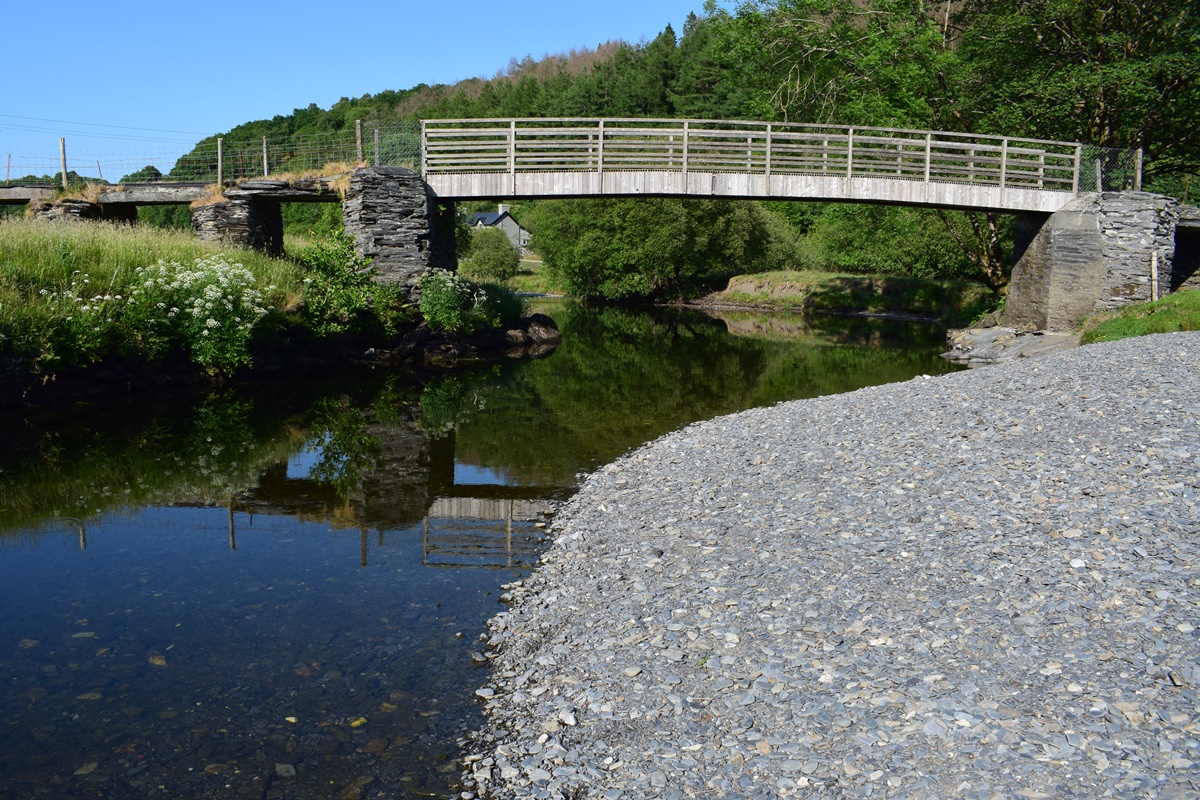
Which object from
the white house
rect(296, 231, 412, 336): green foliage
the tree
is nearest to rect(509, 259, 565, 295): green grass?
the white house

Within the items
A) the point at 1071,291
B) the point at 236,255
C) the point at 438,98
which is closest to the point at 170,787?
the point at 236,255

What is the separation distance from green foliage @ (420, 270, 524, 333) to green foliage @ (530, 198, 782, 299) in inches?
864

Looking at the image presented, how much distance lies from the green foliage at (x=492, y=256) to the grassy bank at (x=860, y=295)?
20574mm

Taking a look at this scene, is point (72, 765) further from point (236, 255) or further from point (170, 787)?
point (236, 255)

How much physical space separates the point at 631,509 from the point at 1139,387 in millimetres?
6829

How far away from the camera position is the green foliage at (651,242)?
49.1m

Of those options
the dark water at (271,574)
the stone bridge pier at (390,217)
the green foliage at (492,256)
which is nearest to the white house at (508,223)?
the green foliage at (492,256)

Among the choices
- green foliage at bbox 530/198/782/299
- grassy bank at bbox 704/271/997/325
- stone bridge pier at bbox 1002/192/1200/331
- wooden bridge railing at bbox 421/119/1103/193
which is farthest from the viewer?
green foliage at bbox 530/198/782/299

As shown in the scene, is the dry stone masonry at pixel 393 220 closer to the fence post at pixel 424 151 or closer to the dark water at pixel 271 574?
the fence post at pixel 424 151

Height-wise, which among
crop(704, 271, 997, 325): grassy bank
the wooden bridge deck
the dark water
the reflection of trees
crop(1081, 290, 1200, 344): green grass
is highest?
the wooden bridge deck

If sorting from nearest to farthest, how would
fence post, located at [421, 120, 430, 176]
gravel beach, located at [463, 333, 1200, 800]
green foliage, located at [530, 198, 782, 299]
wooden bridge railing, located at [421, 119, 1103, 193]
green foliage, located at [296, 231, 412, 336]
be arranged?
gravel beach, located at [463, 333, 1200, 800]
green foliage, located at [296, 231, 412, 336]
wooden bridge railing, located at [421, 119, 1103, 193]
fence post, located at [421, 120, 430, 176]
green foliage, located at [530, 198, 782, 299]

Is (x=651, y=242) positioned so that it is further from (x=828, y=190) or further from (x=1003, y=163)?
(x=1003, y=163)

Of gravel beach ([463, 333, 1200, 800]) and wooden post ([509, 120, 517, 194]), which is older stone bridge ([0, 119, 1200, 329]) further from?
gravel beach ([463, 333, 1200, 800])

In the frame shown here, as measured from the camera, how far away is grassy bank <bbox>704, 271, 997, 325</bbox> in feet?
127
